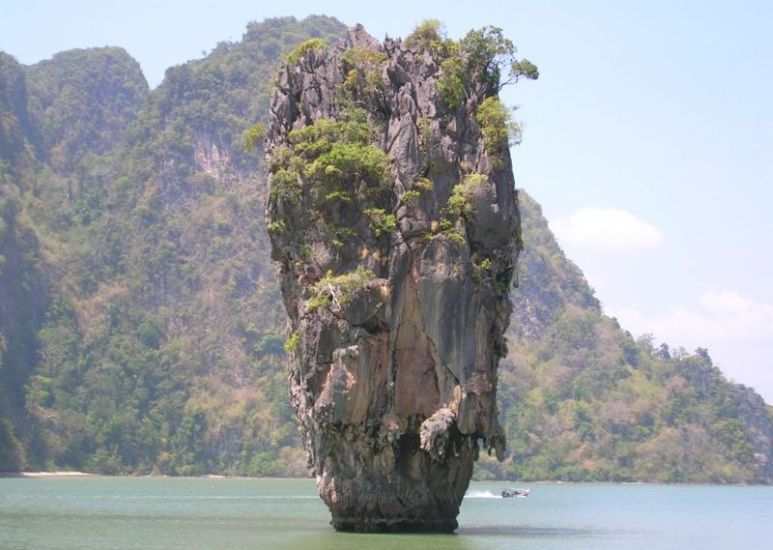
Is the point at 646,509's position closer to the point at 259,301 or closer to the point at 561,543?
the point at 561,543

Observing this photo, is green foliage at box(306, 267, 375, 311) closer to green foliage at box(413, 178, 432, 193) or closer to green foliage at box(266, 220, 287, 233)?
green foliage at box(266, 220, 287, 233)

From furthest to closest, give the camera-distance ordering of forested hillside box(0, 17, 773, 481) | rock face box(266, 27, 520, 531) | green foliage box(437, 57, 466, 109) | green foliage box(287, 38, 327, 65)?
forested hillside box(0, 17, 773, 481) → green foliage box(287, 38, 327, 65) → green foliage box(437, 57, 466, 109) → rock face box(266, 27, 520, 531)

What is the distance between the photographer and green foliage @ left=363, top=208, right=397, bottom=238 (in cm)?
3147

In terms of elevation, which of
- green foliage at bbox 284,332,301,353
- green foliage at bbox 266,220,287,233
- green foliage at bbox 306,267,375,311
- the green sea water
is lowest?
the green sea water

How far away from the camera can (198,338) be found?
11862 cm

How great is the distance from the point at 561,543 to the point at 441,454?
3.61 m

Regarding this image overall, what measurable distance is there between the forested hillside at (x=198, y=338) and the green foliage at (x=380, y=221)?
63.3 m

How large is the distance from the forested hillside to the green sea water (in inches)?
1612

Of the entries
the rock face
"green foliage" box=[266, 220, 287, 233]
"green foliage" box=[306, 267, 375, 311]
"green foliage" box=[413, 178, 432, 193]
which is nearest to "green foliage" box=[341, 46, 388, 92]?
the rock face

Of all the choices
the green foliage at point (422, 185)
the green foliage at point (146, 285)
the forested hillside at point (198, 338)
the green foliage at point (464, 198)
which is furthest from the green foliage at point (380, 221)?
the forested hillside at point (198, 338)

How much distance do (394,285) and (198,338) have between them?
3504 inches

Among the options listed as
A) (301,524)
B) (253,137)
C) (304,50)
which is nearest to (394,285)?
(253,137)

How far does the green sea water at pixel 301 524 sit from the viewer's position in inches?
1188

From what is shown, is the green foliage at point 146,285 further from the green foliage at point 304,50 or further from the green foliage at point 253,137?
the green foliage at point 304,50
